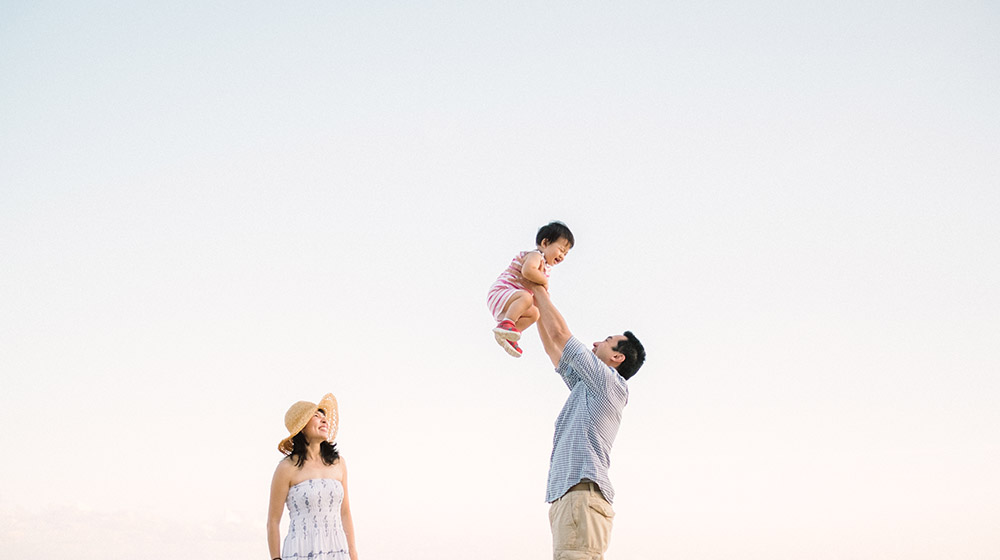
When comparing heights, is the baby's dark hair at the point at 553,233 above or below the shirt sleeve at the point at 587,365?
above

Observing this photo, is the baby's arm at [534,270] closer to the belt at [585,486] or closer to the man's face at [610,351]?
the man's face at [610,351]

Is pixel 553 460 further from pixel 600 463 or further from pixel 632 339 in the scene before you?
pixel 632 339

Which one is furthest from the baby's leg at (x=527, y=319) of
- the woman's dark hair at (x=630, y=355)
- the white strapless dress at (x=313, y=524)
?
the white strapless dress at (x=313, y=524)

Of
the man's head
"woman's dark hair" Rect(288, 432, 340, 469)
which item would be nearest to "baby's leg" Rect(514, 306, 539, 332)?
the man's head

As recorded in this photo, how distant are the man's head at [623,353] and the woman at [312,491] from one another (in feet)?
6.40

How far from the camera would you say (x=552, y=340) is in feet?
20.5

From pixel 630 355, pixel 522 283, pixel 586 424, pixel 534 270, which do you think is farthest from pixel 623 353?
pixel 522 283

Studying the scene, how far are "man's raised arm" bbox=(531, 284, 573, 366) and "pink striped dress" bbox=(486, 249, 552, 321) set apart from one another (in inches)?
15.1

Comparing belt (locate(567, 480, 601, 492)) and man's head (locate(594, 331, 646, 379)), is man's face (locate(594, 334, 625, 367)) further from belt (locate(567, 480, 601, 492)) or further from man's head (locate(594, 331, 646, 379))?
belt (locate(567, 480, 601, 492))

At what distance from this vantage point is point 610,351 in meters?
6.41

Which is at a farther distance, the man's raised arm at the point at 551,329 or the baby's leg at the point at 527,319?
the baby's leg at the point at 527,319

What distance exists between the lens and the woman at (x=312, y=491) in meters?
6.54

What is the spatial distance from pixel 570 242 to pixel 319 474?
7.83 ft

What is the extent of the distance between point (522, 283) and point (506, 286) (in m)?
0.13
